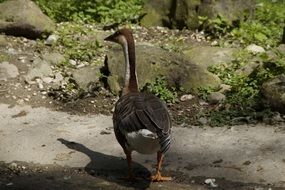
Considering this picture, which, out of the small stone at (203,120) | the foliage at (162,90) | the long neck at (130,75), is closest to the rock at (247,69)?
the foliage at (162,90)

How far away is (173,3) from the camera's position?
10.7m

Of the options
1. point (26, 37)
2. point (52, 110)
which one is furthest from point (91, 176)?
point (26, 37)

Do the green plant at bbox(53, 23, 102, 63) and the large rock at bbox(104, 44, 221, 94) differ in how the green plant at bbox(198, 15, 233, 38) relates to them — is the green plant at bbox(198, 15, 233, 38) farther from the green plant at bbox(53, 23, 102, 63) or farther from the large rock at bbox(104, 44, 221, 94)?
the large rock at bbox(104, 44, 221, 94)

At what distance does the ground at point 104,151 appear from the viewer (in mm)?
5445

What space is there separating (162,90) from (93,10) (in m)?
4.03

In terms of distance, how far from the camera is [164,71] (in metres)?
7.77

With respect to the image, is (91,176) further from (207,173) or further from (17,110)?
(17,110)

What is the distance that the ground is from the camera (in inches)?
214

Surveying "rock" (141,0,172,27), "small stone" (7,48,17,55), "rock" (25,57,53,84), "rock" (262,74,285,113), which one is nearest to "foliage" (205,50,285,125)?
"rock" (262,74,285,113)

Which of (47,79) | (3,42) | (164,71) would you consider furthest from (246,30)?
(3,42)

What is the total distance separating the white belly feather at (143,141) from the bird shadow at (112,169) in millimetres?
526

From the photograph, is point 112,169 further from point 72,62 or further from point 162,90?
point 72,62

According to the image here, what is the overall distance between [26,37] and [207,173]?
17.4 feet

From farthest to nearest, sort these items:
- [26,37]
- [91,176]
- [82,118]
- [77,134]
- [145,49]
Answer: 1. [26,37]
2. [145,49]
3. [82,118]
4. [77,134]
5. [91,176]
